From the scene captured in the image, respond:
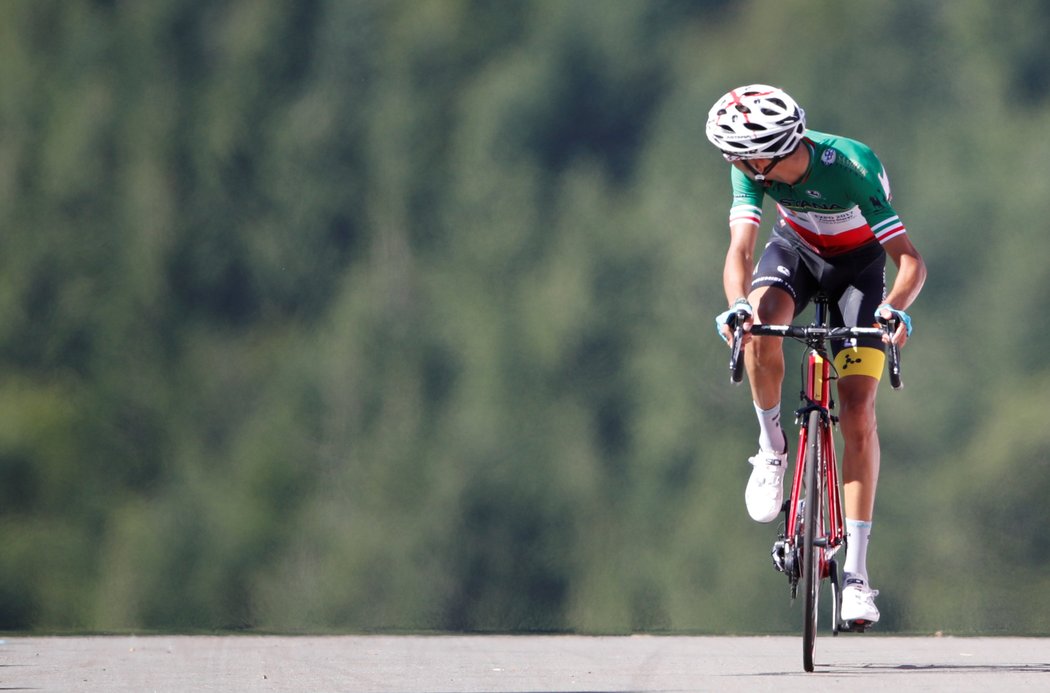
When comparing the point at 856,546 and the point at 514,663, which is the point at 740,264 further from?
the point at 514,663

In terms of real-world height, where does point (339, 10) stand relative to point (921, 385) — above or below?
above

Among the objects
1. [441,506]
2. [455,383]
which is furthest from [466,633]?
[455,383]

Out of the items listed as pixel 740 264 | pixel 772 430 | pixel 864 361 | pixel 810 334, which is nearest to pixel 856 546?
pixel 772 430

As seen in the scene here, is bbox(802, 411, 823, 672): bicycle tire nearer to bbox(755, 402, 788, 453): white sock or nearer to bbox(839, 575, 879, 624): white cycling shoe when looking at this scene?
bbox(839, 575, 879, 624): white cycling shoe

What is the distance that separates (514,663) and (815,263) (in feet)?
6.75

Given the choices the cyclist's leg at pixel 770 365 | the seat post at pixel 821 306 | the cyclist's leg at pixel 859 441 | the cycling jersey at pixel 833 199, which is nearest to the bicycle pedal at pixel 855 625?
the cyclist's leg at pixel 859 441

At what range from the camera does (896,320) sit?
5984 mm

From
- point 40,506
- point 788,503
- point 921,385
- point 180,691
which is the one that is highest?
point 788,503

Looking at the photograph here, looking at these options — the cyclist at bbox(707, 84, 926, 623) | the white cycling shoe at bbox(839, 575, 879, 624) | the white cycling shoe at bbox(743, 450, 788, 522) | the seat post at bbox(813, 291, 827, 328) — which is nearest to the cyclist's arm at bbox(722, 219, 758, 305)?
the cyclist at bbox(707, 84, 926, 623)

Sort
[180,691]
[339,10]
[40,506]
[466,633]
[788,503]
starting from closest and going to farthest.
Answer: [180,691], [788,503], [466,633], [40,506], [339,10]

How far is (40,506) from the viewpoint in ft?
30.6

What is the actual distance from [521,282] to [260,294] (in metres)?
1.52

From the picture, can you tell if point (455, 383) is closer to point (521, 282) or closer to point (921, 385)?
point (521, 282)

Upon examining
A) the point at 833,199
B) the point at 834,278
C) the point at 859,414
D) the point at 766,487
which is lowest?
the point at 766,487
